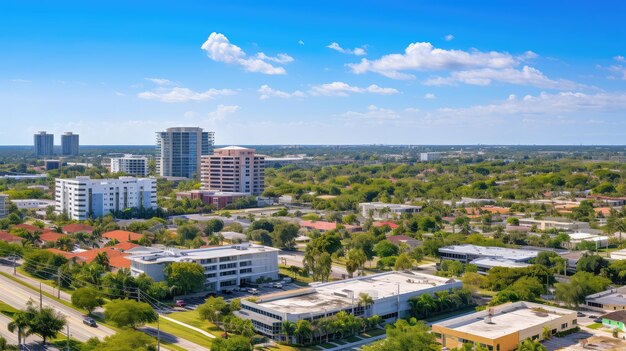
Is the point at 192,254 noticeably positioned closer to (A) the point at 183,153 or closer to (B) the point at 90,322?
(B) the point at 90,322

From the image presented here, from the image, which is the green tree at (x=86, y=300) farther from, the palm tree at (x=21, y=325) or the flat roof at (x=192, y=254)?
the flat roof at (x=192, y=254)

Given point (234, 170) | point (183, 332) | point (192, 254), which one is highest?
point (234, 170)

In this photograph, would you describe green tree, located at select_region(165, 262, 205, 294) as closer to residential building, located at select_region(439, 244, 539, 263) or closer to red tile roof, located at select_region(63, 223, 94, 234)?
residential building, located at select_region(439, 244, 539, 263)

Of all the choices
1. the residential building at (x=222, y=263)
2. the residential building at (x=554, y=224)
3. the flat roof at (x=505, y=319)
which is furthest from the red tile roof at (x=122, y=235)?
the residential building at (x=554, y=224)

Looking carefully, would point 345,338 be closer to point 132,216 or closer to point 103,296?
point 103,296

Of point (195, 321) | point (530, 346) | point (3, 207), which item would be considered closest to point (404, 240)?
point (195, 321)
